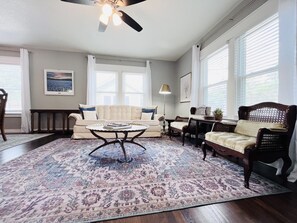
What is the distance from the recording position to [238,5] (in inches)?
109

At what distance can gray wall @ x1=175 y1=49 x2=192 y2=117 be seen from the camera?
4.81 meters

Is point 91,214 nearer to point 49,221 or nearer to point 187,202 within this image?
point 49,221

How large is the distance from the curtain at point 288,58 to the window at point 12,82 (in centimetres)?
627

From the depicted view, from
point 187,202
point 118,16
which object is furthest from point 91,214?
point 118,16

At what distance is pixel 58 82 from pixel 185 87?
4.03 metres

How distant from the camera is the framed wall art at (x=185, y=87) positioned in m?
4.77

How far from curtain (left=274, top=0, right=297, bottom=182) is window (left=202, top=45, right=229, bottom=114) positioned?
4.20 feet

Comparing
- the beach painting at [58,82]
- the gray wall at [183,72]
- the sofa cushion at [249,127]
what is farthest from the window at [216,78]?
the beach painting at [58,82]

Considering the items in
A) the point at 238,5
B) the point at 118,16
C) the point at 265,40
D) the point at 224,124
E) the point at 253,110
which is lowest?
the point at 224,124

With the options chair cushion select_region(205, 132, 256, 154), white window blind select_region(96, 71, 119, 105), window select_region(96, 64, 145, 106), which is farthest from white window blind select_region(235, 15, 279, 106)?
white window blind select_region(96, 71, 119, 105)

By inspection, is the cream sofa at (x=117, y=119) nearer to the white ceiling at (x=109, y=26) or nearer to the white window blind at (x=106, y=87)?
the white window blind at (x=106, y=87)

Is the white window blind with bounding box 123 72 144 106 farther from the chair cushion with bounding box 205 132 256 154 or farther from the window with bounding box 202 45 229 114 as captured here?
the chair cushion with bounding box 205 132 256 154

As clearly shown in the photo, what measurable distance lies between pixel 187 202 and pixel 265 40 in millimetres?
2553

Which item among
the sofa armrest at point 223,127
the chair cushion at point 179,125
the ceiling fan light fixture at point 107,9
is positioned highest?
the ceiling fan light fixture at point 107,9
